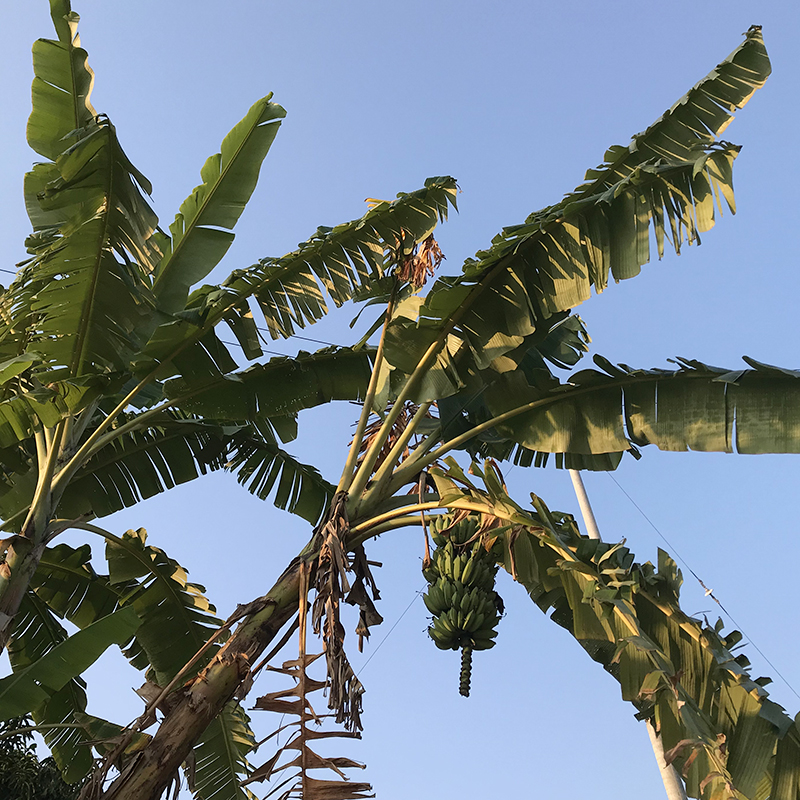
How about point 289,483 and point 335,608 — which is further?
point 289,483

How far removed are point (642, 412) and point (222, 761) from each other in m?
3.05

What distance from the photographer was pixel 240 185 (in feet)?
12.8

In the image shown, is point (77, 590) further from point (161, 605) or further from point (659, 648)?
point (659, 648)

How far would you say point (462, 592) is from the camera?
3088 millimetres

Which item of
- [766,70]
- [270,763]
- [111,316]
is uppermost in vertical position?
[766,70]

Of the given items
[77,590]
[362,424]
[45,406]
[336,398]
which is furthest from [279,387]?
[77,590]

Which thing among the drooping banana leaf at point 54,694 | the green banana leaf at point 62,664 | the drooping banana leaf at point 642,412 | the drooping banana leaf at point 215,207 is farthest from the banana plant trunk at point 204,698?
the drooping banana leaf at point 54,694

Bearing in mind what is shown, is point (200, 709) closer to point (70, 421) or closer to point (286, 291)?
point (70, 421)

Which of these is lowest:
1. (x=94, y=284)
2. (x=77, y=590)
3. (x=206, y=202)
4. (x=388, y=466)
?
(x=77, y=590)

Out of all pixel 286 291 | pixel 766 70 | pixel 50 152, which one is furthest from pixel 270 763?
pixel 766 70

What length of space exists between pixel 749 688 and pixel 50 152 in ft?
12.4

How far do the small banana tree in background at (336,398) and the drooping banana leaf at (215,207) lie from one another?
0.04 ft

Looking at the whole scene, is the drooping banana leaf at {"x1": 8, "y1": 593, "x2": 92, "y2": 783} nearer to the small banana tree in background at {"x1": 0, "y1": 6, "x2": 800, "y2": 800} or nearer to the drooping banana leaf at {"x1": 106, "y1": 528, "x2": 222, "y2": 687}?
the small banana tree in background at {"x1": 0, "y1": 6, "x2": 800, "y2": 800}

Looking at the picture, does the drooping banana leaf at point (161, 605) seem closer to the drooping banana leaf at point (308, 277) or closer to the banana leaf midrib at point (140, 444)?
the banana leaf midrib at point (140, 444)
